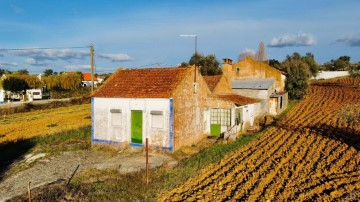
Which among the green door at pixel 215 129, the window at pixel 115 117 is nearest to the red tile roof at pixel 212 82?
the green door at pixel 215 129

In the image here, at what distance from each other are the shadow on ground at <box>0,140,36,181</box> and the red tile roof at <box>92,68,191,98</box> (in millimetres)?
5608

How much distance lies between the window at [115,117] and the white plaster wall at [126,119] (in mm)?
188

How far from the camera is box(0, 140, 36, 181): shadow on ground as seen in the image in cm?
1644

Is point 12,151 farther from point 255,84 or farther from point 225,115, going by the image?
point 255,84

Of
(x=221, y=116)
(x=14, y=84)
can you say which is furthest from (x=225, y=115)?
(x=14, y=84)

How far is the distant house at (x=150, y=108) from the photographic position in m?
16.9

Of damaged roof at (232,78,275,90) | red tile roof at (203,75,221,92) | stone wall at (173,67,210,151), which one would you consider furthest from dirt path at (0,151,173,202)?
damaged roof at (232,78,275,90)

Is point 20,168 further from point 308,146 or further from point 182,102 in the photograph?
point 308,146

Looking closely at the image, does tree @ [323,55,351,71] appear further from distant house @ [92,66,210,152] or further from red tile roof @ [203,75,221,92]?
distant house @ [92,66,210,152]

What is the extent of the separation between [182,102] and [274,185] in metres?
8.12

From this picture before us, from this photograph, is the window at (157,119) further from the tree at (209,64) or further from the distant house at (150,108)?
the tree at (209,64)

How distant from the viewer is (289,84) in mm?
41688

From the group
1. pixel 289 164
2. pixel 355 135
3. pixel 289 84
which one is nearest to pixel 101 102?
pixel 289 164

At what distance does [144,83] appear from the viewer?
1848 cm
